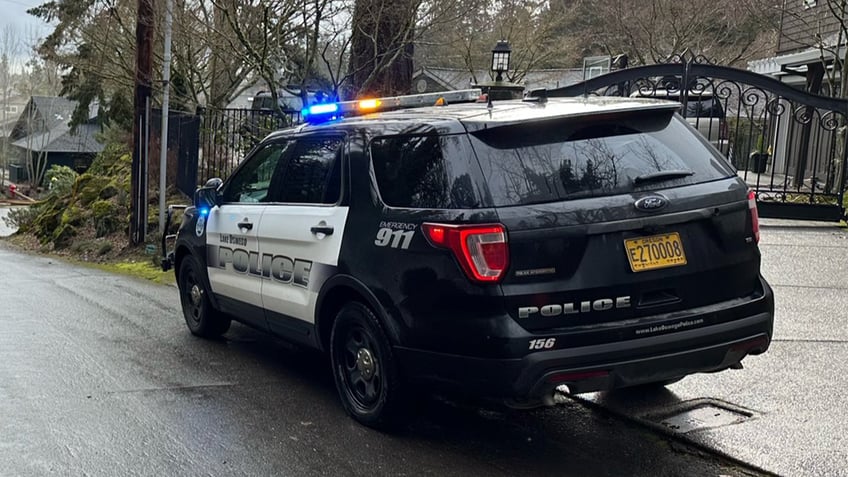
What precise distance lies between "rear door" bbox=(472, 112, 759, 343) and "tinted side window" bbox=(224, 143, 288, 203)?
225cm

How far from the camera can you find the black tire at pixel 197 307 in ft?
23.2

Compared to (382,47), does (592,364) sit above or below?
below

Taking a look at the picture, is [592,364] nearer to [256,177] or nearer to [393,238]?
[393,238]

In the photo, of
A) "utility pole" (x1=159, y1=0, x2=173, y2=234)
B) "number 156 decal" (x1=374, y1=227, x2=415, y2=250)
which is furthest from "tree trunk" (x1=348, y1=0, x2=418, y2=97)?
"number 156 decal" (x1=374, y1=227, x2=415, y2=250)

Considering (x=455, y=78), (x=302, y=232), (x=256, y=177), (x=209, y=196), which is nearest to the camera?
(x=302, y=232)

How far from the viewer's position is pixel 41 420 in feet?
16.9

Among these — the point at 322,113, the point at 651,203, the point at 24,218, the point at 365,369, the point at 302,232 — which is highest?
the point at 322,113

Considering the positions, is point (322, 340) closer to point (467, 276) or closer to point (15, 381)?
point (467, 276)

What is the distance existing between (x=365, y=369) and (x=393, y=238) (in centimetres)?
86

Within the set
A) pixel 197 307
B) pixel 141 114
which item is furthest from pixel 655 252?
pixel 141 114

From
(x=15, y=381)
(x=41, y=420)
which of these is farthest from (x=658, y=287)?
(x=15, y=381)

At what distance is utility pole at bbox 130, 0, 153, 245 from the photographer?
14000mm

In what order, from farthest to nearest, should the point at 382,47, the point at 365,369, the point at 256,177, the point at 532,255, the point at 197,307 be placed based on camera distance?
1. the point at 382,47
2. the point at 197,307
3. the point at 256,177
4. the point at 365,369
5. the point at 532,255

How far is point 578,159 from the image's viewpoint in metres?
4.38
